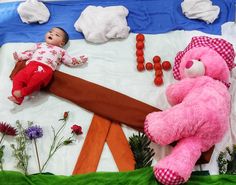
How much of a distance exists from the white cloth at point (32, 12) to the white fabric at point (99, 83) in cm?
14

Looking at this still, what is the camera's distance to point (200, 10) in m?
1.76

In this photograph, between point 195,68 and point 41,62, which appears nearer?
point 195,68

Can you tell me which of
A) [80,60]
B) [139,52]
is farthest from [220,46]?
[80,60]

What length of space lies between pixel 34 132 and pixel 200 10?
99 centimetres

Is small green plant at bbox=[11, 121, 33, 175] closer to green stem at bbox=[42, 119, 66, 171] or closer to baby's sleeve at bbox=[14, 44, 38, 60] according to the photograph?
green stem at bbox=[42, 119, 66, 171]

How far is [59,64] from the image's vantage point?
1620mm

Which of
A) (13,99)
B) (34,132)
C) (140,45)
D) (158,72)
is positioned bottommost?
(34,132)

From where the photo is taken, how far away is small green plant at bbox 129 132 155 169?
1.33 metres

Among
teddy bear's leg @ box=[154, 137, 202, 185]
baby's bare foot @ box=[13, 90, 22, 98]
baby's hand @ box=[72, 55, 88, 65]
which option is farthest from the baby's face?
teddy bear's leg @ box=[154, 137, 202, 185]

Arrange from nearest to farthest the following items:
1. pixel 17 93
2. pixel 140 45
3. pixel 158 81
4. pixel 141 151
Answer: pixel 141 151 → pixel 17 93 → pixel 158 81 → pixel 140 45

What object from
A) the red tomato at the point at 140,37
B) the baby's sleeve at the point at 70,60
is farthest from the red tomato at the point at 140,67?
the baby's sleeve at the point at 70,60

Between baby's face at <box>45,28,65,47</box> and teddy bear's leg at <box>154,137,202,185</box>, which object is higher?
baby's face at <box>45,28,65,47</box>

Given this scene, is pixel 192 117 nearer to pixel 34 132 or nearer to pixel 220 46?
pixel 220 46

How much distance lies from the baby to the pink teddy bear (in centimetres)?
47
